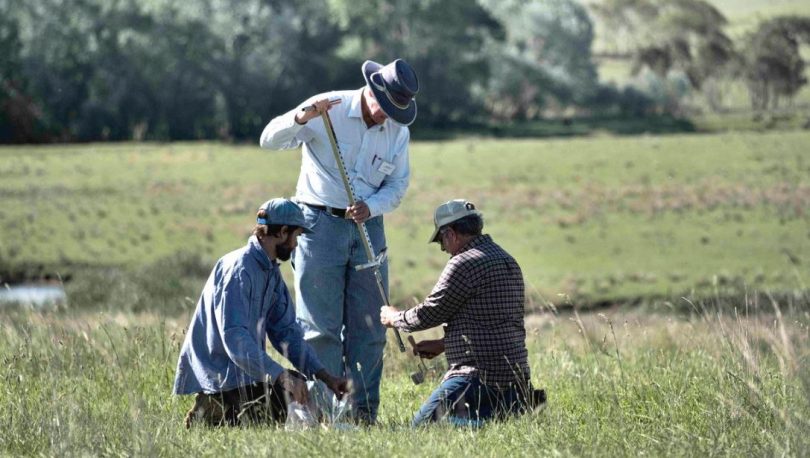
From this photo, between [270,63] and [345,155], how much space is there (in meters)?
63.8

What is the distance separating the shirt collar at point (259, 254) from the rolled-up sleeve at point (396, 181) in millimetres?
1156

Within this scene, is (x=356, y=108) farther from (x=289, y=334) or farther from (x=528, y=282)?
(x=528, y=282)

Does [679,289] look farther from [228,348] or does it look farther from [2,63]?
[2,63]

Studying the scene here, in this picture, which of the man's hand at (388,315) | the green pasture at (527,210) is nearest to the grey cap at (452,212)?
the man's hand at (388,315)

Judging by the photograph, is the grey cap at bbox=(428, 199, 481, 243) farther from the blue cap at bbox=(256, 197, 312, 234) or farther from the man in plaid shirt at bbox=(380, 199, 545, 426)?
the blue cap at bbox=(256, 197, 312, 234)

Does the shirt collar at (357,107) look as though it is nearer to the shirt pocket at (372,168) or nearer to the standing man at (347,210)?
the standing man at (347,210)

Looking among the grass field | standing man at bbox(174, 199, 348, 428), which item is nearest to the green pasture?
the grass field

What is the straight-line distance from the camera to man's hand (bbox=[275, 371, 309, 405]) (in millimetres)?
7781

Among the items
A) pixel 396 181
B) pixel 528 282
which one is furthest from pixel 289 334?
pixel 528 282

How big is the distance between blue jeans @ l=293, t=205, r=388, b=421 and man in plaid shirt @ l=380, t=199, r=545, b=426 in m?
0.74

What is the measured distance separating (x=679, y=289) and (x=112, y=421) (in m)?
20.7

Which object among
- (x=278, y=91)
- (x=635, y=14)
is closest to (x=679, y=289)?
(x=278, y=91)

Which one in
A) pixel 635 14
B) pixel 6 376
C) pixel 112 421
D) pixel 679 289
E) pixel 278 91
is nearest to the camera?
pixel 112 421

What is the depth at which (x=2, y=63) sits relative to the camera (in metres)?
72.1
